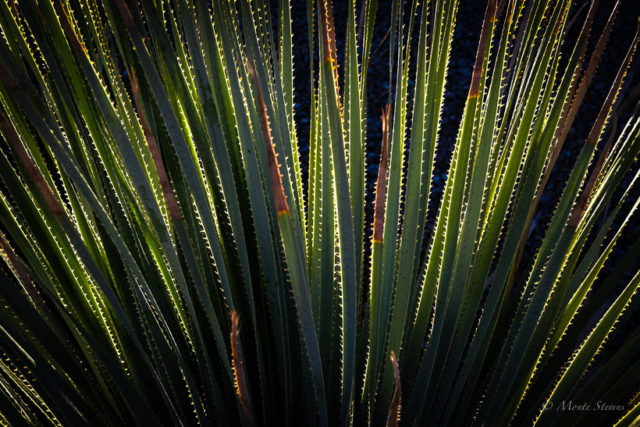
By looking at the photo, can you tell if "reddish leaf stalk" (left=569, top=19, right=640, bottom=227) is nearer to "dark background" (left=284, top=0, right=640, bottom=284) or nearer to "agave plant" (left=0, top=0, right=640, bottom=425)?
"agave plant" (left=0, top=0, right=640, bottom=425)

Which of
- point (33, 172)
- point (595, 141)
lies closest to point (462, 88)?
point (595, 141)

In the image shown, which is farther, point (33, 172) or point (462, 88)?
point (462, 88)

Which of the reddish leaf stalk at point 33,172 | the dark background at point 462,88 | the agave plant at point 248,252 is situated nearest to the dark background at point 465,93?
the dark background at point 462,88

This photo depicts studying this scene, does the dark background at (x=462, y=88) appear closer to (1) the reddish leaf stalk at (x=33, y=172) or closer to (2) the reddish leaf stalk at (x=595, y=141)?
(2) the reddish leaf stalk at (x=595, y=141)

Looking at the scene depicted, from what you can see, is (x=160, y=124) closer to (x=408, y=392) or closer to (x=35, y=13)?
(x=35, y=13)

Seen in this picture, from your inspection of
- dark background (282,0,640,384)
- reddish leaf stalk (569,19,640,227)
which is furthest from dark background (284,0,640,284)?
reddish leaf stalk (569,19,640,227)

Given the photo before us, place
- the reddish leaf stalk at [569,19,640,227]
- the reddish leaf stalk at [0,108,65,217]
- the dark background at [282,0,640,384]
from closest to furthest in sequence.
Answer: the reddish leaf stalk at [0,108,65,217] < the reddish leaf stalk at [569,19,640,227] < the dark background at [282,0,640,384]

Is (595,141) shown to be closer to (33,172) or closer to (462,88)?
(33,172)

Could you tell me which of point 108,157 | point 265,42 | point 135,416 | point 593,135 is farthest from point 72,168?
point 593,135

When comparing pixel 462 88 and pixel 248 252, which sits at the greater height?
pixel 462 88
